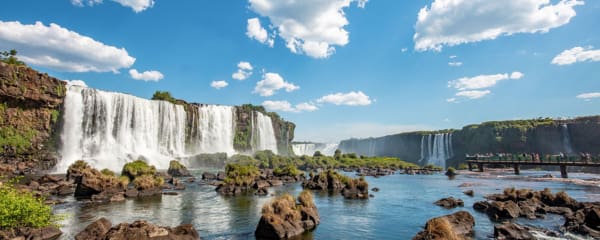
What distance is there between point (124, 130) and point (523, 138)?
112m

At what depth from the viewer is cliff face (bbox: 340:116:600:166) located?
95.1 metres

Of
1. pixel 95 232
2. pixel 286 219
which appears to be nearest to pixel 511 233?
pixel 286 219

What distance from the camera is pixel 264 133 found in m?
126

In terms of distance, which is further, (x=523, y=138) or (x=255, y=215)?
(x=523, y=138)

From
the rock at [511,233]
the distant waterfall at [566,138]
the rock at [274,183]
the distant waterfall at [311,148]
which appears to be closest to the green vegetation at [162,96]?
the distant waterfall at [311,148]

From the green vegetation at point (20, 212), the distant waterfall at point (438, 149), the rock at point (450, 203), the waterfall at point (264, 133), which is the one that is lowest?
the rock at point (450, 203)

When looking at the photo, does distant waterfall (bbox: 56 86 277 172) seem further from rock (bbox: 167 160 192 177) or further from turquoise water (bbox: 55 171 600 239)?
turquoise water (bbox: 55 171 600 239)

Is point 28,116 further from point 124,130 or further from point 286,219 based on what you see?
point 286,219

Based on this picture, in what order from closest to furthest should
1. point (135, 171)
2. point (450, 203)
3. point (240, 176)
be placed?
point (450, 203) → point (135, 171) → point (240, 176)

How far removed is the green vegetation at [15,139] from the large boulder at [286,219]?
60.2 meters

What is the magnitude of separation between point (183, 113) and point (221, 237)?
74663mm

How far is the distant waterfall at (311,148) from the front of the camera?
160000mm

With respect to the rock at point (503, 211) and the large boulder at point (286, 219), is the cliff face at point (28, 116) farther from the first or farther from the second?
the rock at point (503, 211)

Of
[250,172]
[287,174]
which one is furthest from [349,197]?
[287,174]
